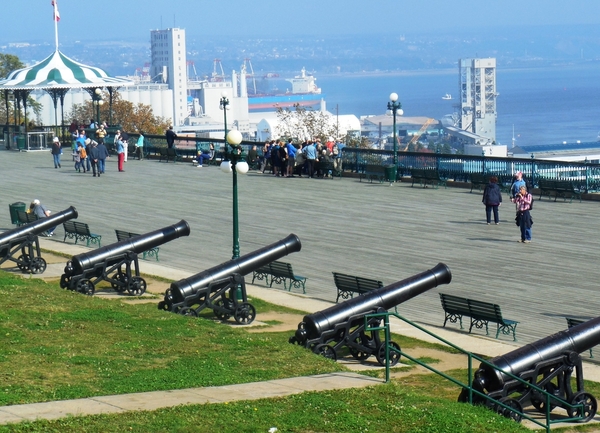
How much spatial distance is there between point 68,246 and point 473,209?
437 inches

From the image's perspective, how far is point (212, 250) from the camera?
2428 cm

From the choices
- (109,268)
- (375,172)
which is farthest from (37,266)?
(375,172)

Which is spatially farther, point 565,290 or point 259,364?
point 565,290

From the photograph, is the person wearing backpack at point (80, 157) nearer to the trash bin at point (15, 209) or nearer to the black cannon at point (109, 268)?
the trash bin at point (15, 209)

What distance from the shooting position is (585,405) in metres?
11.9

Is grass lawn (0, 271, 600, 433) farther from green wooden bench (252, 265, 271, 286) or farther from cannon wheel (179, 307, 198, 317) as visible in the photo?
green wooden bench (252, 265, 271, 286)

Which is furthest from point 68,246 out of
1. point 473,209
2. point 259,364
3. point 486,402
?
point 486,402

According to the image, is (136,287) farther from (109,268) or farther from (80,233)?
(80,233)

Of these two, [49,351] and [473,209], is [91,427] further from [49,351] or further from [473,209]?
[473,209]

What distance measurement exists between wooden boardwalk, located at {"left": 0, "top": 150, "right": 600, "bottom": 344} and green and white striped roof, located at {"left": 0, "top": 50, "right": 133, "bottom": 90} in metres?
10.6

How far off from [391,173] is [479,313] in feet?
63.3

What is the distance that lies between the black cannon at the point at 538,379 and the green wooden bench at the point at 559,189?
1886 centimetres

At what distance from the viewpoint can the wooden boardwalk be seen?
19734 millimetres

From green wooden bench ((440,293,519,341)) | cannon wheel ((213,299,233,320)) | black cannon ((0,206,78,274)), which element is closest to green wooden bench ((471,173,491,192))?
black cannon ((0,206,78,274))
